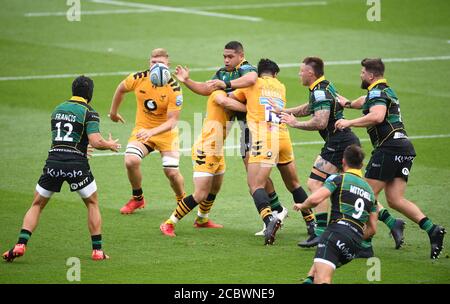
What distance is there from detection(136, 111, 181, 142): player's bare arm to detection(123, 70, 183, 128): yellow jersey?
0.39ft

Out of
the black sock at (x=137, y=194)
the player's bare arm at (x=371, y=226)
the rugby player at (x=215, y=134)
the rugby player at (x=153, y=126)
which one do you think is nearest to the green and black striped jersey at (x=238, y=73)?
the rugby player at (x=215, y=134)

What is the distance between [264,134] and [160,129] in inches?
70.4

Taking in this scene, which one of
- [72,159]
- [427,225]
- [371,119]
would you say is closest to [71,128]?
[72,159]

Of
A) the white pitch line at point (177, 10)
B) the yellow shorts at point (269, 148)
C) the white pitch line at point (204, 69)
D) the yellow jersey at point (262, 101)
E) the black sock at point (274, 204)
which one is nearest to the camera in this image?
the yellow shorts at point (269, 148)

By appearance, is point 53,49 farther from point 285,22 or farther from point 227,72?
point 227,72

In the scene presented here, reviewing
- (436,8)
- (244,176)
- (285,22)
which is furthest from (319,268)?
(436,8)

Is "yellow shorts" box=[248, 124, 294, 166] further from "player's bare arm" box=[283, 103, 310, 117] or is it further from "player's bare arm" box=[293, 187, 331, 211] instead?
"player's bare arm" box=[293, 187, 331, 211]

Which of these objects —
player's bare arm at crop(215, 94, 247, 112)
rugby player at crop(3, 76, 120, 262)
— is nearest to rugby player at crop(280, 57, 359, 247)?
player's bare arm at crop(215, 94, 247, 112)

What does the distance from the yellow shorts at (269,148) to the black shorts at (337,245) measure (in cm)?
280

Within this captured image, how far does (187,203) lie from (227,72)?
2094 mm

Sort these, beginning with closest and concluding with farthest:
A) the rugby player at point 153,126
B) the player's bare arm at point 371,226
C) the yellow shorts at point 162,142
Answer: the player's bare arm at point 371,226
the rugby player at point 153,126
the yellow shorts at point 162,142

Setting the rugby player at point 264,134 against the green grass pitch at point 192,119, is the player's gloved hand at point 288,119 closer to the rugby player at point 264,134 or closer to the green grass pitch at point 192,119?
the rugby player at point 264,134

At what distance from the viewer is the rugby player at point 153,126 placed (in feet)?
49.5

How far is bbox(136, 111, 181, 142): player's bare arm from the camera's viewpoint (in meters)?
14.7
